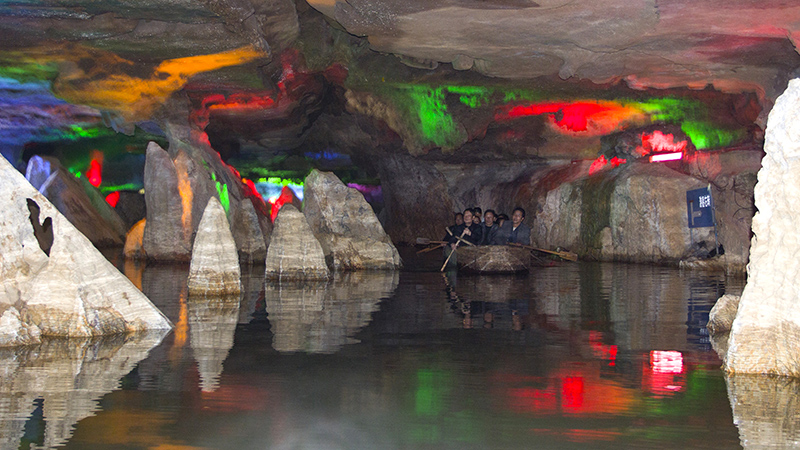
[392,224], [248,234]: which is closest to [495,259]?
[248,234]

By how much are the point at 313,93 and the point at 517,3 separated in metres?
13.1

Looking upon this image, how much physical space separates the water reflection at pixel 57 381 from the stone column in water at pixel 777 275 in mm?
3972

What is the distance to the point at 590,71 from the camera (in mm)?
15242

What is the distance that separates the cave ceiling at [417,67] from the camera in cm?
1202

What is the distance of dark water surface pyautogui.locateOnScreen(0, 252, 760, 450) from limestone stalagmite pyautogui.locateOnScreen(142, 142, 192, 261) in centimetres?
1021

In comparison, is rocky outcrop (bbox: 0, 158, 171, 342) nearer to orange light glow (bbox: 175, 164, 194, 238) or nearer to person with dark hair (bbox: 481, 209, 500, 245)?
person with dark hair (bbox: 481, 209, 500, 245)

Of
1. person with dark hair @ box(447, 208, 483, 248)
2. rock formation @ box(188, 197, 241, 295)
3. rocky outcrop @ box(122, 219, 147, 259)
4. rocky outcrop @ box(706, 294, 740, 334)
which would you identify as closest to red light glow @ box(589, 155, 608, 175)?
person with dark hair @ box(447, 208, 483, 248)

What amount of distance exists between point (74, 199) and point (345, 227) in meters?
13.7

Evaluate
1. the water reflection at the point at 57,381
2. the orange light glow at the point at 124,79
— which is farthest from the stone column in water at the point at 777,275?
the orange light glow at the point at 124,79

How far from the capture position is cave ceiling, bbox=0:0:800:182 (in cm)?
1202

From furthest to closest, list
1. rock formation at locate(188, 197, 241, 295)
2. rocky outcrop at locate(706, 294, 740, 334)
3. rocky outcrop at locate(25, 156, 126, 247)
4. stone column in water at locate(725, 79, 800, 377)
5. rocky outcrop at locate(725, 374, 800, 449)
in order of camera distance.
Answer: rocky outcrop at locate(25, 156, 126, 247), rock formation at locate(188, 197, 241, 295), rocky outcrop at locate(706, 294, 740, 334), stone column in water at locate(725, 79, 800, 377), rocky outcrop at locate(725, 374, 800, 449)

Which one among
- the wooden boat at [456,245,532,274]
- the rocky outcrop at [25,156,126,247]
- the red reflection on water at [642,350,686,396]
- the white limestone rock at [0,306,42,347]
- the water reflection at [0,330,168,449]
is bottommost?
the red reflection on water at [642,350,686,396]

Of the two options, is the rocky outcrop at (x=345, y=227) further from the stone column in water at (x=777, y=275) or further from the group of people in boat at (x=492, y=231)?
the stone column in water at (x=777, y=275)

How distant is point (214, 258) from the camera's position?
368 inches
